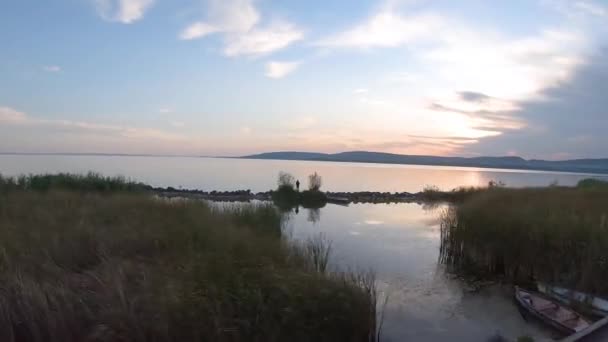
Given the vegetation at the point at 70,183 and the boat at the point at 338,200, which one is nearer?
the vegetation at the point at 70,183

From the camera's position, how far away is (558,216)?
31.5ft

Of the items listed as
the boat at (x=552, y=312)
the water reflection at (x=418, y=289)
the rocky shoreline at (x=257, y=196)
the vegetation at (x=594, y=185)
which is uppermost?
the vegetation at (x=594, y=185)

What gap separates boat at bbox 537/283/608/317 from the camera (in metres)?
6.85

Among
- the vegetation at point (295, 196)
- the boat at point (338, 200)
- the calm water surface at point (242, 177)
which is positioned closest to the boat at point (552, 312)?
the vegetation at point (295, 196)

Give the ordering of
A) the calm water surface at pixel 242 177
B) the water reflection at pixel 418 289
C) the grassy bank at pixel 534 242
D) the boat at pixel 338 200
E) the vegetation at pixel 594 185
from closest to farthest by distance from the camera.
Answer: the water reflection at pixel 418 289 → the grassy bank at pixel 534 242 → the vegetation at pixel 594 185 → the boat at pixel 338 200 → the calm water surface at pixel 242 177

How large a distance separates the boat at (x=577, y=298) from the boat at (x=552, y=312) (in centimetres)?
22

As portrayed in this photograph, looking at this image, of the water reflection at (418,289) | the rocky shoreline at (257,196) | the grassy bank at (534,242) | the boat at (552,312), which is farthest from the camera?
the rocky shoreline at (257,196)

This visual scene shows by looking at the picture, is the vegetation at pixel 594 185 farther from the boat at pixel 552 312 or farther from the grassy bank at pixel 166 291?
the grassy bank at pixel 166 291

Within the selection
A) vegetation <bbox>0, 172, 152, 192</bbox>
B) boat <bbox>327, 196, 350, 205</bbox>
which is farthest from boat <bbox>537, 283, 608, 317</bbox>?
boat <bbox>327, 196, 350, 205</bbox>

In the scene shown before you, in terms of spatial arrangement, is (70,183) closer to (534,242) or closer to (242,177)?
(534,242)

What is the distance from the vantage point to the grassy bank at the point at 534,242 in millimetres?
7836

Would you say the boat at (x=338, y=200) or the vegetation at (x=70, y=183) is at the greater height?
the vegetation at (x=70, y=183)

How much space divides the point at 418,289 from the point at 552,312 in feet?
8.42

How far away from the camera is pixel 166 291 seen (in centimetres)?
463
